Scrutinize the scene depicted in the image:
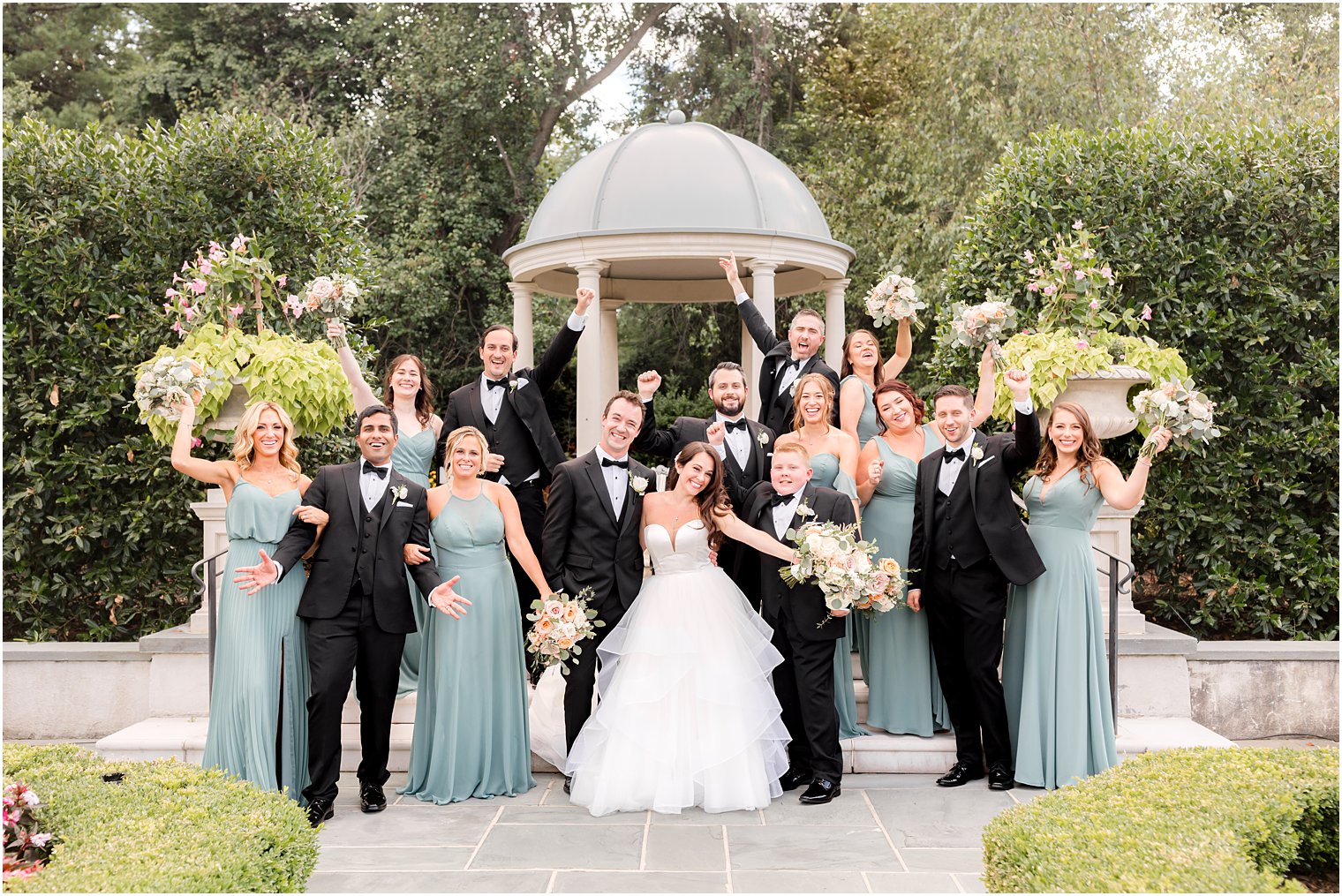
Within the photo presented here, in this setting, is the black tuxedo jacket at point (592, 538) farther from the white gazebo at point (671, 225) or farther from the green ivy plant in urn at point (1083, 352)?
the white gazebo at point (671, 225)

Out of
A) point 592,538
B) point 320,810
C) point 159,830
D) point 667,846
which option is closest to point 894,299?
point 592,538

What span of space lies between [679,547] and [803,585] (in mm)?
670

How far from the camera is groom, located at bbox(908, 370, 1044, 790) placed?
547cm

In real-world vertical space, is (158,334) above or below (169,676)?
above

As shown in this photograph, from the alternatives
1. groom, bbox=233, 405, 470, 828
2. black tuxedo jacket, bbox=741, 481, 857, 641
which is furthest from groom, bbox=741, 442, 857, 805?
groom, bbox=233, 405, 470, 828

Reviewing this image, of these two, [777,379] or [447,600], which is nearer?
[447,600]

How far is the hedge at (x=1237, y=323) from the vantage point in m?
7.82

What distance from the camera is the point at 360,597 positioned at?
17.1ft

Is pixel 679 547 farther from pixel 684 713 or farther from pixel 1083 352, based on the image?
pixel 1083 352

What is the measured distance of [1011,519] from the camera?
5.47 metres

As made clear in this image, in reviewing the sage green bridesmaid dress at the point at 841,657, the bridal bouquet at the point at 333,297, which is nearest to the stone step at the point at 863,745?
the sage green bridesmaid dress at the point at 841,657

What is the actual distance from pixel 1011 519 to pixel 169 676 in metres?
5.20

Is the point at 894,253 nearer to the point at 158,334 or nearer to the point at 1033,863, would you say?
the point at 158,334

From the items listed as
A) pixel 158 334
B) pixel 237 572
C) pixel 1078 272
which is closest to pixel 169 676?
pixel 237 572
